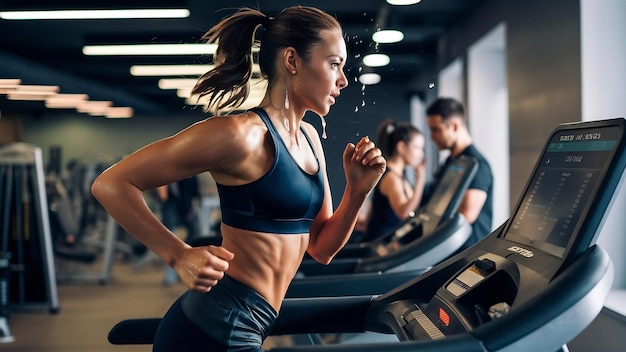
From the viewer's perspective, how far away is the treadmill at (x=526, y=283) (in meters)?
1.10

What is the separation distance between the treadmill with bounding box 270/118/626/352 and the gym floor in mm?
1828

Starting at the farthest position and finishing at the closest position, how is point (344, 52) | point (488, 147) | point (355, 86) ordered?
point (488, 147), point (355, 86), point (344, 52)

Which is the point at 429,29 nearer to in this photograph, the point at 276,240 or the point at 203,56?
the point at 203,56

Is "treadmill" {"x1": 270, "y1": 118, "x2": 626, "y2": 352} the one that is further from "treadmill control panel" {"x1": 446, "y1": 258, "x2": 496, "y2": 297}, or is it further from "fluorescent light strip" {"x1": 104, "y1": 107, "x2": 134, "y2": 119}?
"fluorescent light strip" {"x1": 104, "y1": 107, "x2": 134, "y2": 119}

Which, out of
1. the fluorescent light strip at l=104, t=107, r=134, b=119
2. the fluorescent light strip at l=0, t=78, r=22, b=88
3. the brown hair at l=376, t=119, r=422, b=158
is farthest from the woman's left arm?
the fluorescent light strip at l=0, t=78, r=22, b=88

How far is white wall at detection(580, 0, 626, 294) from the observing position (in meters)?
2.76

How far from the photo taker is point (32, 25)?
264 cm

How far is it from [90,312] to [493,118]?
3.22 metres

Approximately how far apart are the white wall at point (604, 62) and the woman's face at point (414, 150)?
748 millimetres

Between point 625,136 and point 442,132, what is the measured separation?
2.04 meters

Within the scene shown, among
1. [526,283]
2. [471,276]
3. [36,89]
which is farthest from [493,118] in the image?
[526,283]

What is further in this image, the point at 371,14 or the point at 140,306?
the point at 140,306

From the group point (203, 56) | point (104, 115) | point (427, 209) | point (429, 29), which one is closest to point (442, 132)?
point (427, 209)

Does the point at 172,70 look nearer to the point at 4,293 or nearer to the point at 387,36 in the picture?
the point at 387,36
